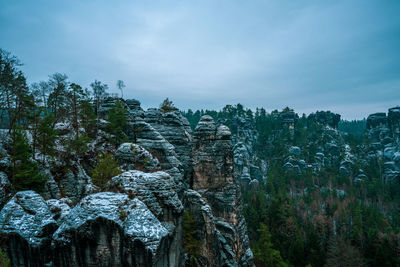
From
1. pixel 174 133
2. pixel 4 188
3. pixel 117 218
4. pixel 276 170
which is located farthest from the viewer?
pixel 276 170

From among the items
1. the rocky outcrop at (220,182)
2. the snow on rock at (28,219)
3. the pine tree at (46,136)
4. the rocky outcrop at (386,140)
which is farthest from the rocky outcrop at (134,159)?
the rocky outcrop at (386,140)

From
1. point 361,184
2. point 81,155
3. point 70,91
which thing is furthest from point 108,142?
point 361,184

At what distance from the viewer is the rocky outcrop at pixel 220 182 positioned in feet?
83.9

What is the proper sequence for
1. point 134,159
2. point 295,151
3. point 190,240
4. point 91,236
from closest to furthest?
1. point 91,236
2. point 190,240
3. point 134,159
4. point 295,151

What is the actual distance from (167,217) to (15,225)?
7.27 metres

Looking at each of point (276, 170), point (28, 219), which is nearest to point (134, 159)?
point (28, 219)

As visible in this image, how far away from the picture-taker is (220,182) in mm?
28469

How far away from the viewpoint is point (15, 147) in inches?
587

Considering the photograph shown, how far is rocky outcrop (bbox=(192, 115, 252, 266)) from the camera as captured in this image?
2558 cm

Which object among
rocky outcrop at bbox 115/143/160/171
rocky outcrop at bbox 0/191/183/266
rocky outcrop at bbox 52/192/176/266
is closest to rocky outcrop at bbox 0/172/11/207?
rocky outcrop at bbox 0/191/183/266

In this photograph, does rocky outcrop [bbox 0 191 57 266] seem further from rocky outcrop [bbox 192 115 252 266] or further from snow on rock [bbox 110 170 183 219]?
rocky outcrop [bbox 192 115 252 266]

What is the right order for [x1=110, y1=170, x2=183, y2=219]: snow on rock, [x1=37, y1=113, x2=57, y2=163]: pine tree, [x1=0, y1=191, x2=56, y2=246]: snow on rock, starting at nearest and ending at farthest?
[x1=0, y1=191, x2=56, y2=246]: snow on rock
[x1=110, y1=170, x2=183, y2=219]: snow on rock
[x1=37, y1=113, x2=57, y2=163]: pine tree

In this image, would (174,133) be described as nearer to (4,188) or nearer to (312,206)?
(4,188)

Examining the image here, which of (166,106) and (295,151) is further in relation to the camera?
(295,151)
